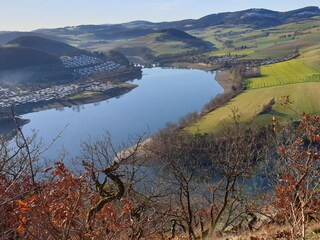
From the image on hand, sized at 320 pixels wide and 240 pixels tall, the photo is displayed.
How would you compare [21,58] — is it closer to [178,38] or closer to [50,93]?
[50,93]

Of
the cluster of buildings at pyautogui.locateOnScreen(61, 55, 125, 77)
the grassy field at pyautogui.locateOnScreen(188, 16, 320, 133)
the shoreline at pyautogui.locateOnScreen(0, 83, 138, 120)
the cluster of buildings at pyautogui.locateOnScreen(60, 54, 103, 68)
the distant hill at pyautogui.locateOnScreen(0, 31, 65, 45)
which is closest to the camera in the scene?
the grassy field at pyautogui.locateOnScreen(188, 16, 320, 133)

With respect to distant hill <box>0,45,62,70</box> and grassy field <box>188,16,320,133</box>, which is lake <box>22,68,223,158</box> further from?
distant hill <box>0,45,62,70</box>

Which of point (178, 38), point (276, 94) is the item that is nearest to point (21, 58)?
point (178, 38)

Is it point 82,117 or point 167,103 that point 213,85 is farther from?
point 82,117

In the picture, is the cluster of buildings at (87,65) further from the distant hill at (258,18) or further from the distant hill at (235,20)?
the distant hill at (258,18)

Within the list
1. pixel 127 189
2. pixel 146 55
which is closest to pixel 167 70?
pixel 146 55

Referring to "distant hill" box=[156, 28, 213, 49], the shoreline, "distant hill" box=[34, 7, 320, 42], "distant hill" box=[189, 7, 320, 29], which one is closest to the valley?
the shoreline

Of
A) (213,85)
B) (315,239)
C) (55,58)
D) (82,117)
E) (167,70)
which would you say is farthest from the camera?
(55,58)
